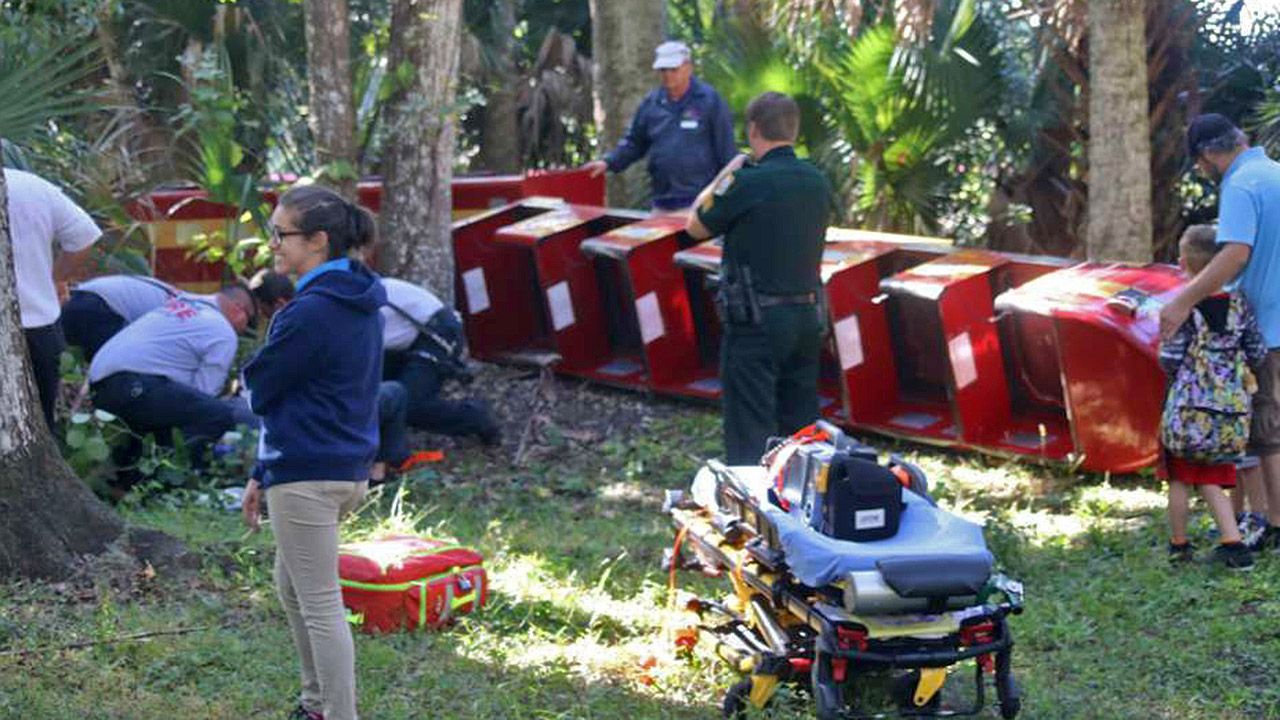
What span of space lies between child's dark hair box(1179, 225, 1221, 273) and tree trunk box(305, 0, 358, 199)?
5.32 m

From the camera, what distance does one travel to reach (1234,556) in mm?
7641

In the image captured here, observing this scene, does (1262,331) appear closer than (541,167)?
Yes

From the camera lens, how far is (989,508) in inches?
360

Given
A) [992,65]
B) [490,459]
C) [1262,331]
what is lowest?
[490,459]

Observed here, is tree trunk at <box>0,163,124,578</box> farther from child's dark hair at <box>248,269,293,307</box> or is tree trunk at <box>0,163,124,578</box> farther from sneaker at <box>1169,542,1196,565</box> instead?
sneaker at <box>1169,542,1196,565</box>

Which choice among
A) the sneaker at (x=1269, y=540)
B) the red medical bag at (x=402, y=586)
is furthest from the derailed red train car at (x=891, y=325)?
the red medical bag at (x=402, y=586)

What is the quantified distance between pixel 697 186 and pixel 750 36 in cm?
230

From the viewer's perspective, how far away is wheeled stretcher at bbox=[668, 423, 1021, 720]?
551 cm

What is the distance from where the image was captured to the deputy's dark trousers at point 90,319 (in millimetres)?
10062

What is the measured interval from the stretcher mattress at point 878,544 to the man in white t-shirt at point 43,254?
12.8ft

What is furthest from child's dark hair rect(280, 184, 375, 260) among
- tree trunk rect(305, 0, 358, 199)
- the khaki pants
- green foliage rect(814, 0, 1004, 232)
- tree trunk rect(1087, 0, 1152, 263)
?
green foliage rect(814, 0, 1004, 232)

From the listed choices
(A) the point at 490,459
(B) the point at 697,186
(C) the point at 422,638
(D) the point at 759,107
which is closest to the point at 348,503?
(C) the point at 422,638

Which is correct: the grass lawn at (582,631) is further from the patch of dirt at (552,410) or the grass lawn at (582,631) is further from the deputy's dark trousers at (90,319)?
→ the patch of dirt at (552,410)

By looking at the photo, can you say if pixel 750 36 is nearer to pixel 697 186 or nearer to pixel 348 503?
pixel 697 186
